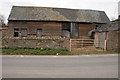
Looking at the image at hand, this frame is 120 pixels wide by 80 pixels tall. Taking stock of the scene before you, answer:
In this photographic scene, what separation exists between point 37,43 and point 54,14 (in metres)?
12.4

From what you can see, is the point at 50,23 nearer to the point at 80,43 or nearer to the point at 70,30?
the point at 70,30

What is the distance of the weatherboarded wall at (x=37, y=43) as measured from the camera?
21094 mm

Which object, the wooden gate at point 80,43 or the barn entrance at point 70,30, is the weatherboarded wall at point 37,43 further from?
the barn entrance at point 70,30

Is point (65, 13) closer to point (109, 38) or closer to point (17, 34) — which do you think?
point (17, 34)

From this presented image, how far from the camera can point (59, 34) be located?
3123 centimetres

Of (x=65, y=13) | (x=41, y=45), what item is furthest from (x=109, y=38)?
(x=65, y=13)

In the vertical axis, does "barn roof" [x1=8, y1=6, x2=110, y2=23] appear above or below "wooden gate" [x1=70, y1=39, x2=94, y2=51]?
above

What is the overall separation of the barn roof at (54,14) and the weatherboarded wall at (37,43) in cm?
900

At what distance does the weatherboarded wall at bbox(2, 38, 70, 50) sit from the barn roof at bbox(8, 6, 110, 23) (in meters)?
9.00

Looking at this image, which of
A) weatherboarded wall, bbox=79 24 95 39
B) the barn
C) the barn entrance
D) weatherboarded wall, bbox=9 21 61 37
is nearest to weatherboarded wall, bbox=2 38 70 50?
the barn

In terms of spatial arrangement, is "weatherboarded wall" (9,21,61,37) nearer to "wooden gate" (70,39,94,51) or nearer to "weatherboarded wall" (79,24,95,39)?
"weatherboarded wall" (79,24,95,39)

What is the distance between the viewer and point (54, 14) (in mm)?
32000

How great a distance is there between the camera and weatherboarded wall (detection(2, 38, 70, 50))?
21.1 metres

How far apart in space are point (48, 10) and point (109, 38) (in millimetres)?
15943
